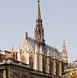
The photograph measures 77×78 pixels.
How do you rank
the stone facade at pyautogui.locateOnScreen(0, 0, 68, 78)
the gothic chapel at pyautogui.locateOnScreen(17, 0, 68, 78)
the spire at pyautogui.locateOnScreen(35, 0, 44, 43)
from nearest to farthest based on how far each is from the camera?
1. the stone facade at pyautogui.locateOnScreen(0, 0, 68, 78)
2. the gothic chapel at pyautogui.locateOnScreen(17, 0, 68, 78)
3. the spire at pyautogui.locateOnScreen(35, 0, 44, 43)

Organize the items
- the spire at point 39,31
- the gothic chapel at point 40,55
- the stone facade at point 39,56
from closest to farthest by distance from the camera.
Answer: the stone facade at point 39,56
the gothic chapel at point 40,55
the spire at point 39,31

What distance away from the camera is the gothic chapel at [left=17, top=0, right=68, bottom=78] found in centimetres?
9131

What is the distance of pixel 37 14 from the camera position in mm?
103688

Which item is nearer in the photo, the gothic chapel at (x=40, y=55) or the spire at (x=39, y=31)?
the gothic chapel at (x=40, y=55)

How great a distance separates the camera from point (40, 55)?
302 ft

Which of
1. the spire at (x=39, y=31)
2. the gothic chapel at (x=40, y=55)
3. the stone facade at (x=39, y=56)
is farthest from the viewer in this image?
the spire at (x=39, y=31)

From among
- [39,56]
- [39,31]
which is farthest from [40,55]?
[39,31]

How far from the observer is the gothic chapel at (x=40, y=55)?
91.3 meters

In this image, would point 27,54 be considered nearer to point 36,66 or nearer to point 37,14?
point 36,66

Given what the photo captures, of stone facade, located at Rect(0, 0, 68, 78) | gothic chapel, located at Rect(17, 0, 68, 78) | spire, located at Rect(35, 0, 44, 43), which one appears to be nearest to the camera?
stone facade, located at Rect(0, 0, 68, 78)

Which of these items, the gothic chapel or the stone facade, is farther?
the gothic chapel

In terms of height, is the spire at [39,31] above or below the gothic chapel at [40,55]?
above

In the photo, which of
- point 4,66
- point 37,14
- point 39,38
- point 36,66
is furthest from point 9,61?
point 37,14

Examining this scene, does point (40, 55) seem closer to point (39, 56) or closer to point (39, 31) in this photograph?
point (39, 56)
